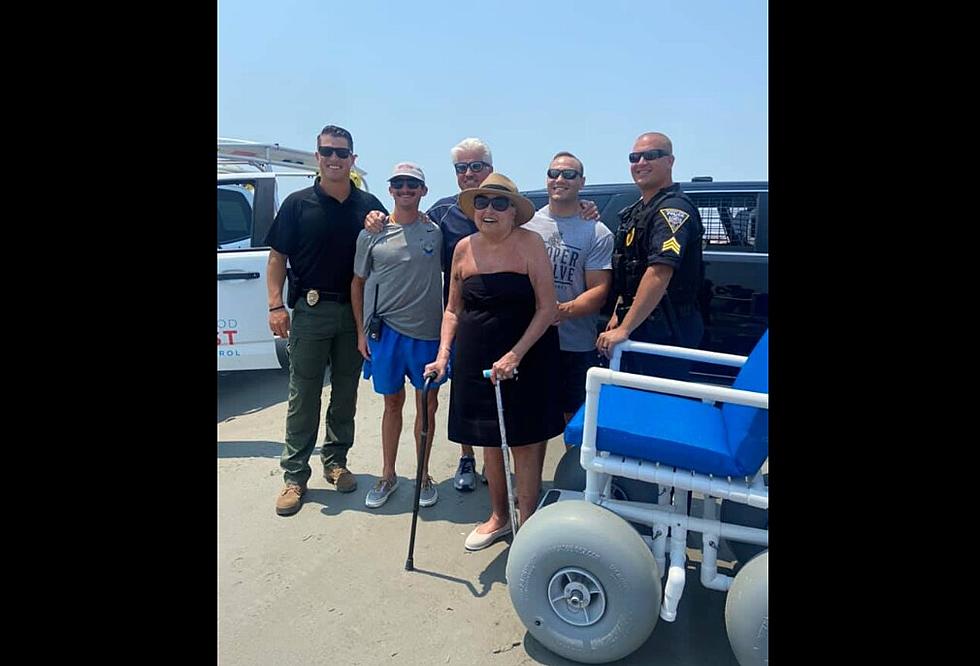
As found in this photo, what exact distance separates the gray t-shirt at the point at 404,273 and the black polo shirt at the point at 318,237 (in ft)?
0.44

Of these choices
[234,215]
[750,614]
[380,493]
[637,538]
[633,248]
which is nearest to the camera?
[750,614]

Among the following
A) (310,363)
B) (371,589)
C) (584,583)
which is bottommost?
(371,589)

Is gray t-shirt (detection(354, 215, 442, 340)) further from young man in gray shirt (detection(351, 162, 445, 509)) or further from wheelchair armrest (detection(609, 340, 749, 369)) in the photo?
wheelchair armrest (detection(609, 340, 749, 369))

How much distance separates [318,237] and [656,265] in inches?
73.1

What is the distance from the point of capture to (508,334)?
97.1 inches

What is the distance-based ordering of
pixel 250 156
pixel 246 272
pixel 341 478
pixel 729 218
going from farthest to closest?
1. pixel 250 156
2. pixel 246 272
3. pixel 729 218
4. pixel 341 478

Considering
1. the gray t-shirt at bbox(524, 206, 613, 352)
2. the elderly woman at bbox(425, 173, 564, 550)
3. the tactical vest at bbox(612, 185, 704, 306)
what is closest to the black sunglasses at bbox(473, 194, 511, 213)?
the elderly woman at bbox(425, 173, 564, 550)

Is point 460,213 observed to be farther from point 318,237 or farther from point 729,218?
point 729,218

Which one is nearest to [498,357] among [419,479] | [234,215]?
[419,479]

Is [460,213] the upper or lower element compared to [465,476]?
upper

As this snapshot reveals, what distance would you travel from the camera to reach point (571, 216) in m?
2.97
